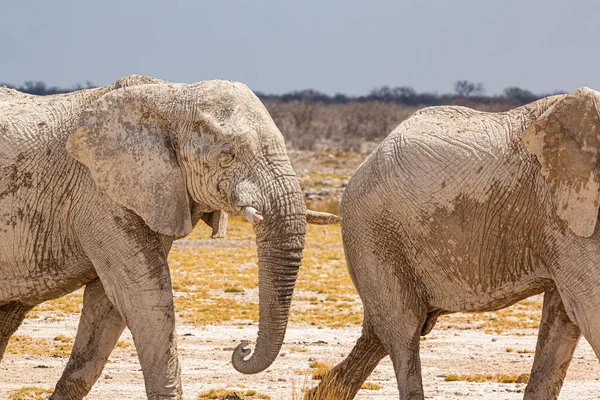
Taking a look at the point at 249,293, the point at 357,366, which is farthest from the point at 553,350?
the point at 249,293

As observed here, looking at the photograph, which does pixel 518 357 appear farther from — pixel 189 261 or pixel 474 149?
pixel 189 261

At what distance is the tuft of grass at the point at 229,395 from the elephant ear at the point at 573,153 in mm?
3290

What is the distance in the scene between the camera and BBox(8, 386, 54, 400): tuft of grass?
9555 mm

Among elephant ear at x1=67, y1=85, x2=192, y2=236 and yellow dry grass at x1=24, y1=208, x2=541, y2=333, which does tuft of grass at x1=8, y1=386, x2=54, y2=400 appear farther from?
yellow dry grass at x1=24, y1=208, x2=541, y2=333

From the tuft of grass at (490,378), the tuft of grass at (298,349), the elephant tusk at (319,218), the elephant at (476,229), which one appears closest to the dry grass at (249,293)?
the tuft of grass at (298,349)

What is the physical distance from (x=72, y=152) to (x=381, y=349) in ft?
9.45

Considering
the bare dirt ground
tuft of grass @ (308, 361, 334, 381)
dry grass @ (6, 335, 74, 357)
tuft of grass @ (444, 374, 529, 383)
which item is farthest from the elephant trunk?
dry grass @ (6, 335, 74, 357)

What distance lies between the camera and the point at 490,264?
8078 millimetres

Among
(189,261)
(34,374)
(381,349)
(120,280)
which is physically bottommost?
(189,261)

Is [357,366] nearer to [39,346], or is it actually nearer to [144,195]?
[144,195]

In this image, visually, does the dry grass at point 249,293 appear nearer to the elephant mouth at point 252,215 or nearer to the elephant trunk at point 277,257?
the elephant trunk at point 277,257

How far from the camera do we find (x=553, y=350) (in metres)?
8.16

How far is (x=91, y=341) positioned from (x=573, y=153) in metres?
3.38

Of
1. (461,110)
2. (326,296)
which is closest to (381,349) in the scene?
(461,110)
